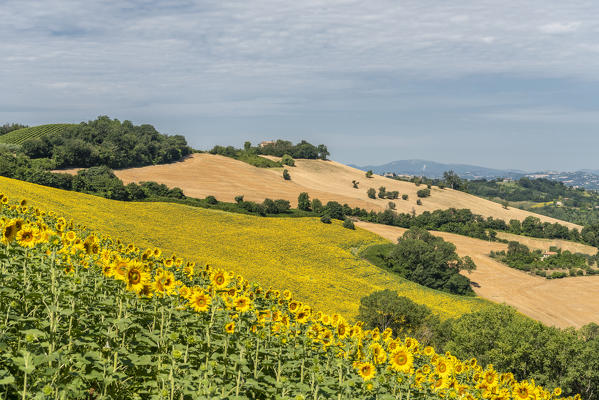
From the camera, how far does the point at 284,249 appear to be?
6956 cm

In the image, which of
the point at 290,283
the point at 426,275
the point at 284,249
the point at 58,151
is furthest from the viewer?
the point at 58,151

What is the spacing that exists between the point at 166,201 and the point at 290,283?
1505 inches

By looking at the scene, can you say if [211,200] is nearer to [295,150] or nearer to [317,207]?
[317,207]

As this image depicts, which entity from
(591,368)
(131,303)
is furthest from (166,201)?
(131,303)

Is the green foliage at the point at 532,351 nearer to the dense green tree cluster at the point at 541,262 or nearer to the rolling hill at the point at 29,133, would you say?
the dense green tree cluster at the point at 541,262

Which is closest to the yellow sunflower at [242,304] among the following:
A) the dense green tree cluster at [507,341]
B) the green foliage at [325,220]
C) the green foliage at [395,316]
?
the dense green tree cluster at [507,341]

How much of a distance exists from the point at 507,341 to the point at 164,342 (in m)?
42.1

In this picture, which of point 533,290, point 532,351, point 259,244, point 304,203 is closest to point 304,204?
point 304,203

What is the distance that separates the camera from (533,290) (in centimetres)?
8381

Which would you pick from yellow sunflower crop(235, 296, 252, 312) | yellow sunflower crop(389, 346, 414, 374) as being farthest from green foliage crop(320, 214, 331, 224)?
yellow sunflower crop(389, 346, 414, 374)

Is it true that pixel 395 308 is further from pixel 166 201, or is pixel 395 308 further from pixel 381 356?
pixel 166 201

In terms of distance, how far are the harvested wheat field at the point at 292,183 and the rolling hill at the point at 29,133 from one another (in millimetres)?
36337

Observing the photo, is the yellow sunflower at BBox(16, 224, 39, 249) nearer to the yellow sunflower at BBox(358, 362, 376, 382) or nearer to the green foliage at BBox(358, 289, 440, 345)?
the yellow sunflower at BBox(358, 362, 376, 382)

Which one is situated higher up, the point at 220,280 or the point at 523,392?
the point at 220,280
